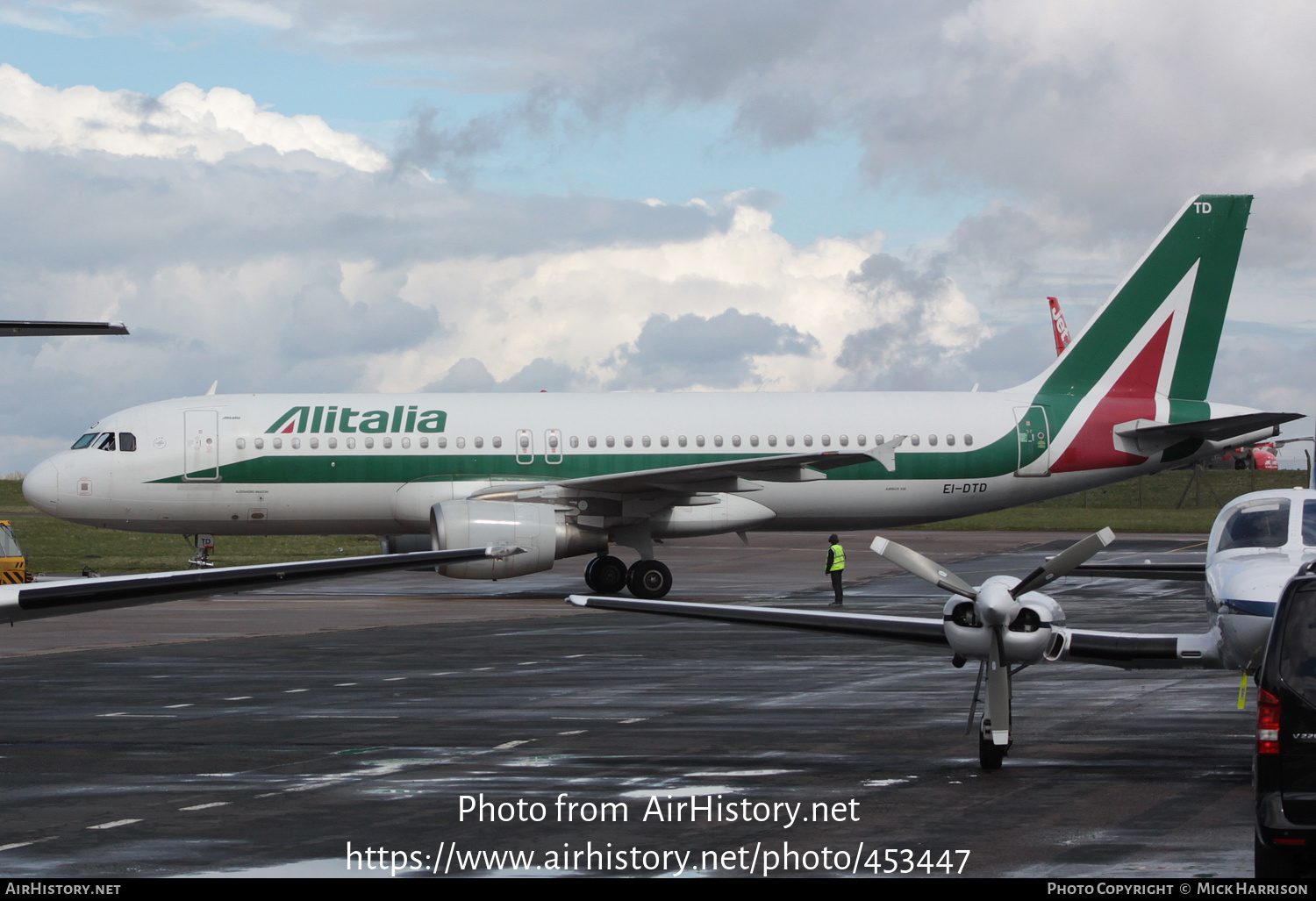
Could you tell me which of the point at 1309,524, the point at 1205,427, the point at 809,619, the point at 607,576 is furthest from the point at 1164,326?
the point at 809,619

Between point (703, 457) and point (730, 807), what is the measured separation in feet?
70.3

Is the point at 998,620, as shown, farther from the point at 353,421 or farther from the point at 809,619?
the point at 353,421

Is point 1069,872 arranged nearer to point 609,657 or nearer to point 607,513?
point 609,657

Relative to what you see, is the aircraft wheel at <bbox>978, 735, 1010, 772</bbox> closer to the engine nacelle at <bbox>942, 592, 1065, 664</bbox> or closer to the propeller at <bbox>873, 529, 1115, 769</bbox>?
the propeller at <bbox>873, 529, 1115, 769</bbox>

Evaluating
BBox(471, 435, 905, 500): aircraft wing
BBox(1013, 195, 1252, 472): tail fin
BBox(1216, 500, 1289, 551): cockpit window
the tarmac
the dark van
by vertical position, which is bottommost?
the tarmac

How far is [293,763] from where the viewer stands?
40.3 feet

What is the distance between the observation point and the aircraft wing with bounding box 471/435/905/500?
2853 centimetres

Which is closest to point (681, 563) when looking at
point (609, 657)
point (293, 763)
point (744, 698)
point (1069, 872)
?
point (609, 657)

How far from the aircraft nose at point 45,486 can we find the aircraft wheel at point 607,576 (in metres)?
11.6

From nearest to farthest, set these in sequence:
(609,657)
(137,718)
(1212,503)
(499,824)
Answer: (499,824) → (137,718) → (609,657) → (1212,503)

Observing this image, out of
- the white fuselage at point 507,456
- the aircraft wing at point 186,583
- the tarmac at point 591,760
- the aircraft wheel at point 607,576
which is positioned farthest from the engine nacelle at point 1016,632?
the aircraft wheel at point 607,576

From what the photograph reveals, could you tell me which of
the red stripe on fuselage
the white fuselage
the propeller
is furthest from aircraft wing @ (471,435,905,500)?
the propeller

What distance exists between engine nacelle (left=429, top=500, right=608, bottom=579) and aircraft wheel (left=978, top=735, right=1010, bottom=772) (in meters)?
16.8

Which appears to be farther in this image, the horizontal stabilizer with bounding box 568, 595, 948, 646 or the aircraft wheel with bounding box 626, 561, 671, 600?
the aircraft wheel with bounding box 626, 561, 671, 600
